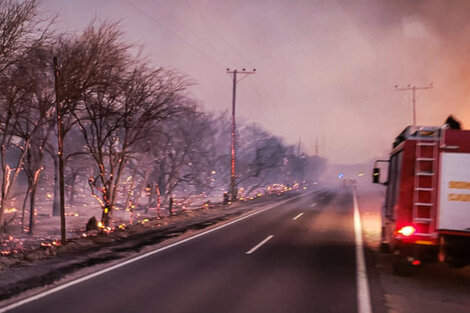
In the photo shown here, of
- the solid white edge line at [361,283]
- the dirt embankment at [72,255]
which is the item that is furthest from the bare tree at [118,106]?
the solid white edge line at [361,283]

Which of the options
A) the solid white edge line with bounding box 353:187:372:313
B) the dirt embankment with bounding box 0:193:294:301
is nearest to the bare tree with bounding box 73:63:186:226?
the dirt embankment with bounding box 0:193:294:301

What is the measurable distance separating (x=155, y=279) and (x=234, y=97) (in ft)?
77.4

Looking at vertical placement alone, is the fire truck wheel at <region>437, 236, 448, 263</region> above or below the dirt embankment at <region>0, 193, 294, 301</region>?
above

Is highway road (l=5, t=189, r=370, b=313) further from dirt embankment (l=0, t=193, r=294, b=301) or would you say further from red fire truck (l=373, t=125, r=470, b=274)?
red fire truck (l=373, t=125, r=470, b=274)

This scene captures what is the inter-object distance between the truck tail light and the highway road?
1.38 meters

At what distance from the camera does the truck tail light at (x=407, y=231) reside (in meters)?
7.25

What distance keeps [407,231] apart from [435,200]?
2.47ft

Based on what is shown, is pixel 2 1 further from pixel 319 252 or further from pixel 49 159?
pixel 49 159

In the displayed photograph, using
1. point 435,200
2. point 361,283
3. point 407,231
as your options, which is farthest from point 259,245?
point 435,200

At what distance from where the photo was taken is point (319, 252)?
1095 cm

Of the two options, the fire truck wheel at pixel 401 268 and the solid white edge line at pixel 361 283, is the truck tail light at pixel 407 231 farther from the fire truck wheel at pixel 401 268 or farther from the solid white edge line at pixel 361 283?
the solid white edge line at pixel 361 283

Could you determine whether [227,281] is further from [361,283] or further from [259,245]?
[259,245]

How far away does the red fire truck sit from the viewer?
7082 millimetres

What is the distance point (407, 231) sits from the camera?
7.29m
